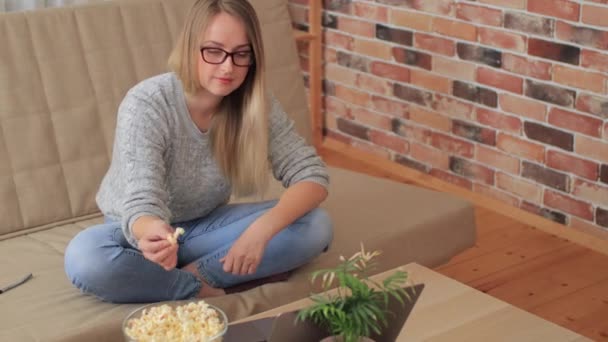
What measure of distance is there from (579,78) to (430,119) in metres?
0.71

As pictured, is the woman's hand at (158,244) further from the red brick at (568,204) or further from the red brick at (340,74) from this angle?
the red brick at (340,74)

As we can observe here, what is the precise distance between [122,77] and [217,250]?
0.65 m

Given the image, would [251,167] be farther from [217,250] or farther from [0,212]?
[0,212]

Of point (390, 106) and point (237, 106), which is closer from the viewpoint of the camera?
point (237, 106)

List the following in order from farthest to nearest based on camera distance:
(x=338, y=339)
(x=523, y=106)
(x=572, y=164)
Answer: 1. (x=523, y=106)
2. (x=572, y=164)
3. (x=338, y=339)

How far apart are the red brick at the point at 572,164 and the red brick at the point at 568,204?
9 cm

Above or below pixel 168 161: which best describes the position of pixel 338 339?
below

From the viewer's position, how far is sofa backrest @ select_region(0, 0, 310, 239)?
237 cm

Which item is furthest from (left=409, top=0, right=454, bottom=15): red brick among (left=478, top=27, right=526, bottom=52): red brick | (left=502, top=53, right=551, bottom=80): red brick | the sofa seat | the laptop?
the laptop

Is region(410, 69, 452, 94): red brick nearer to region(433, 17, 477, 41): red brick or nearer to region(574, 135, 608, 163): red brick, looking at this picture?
region(433, 17, 477, 41): red brick

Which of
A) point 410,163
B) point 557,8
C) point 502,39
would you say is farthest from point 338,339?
point 410,163

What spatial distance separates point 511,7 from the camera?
314 cm

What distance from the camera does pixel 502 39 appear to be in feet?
10.5

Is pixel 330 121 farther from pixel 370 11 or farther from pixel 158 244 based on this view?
pixel 158 244
